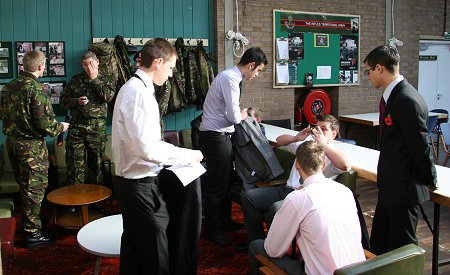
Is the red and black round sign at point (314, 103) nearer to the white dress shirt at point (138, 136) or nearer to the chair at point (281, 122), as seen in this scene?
the chair at point (281, 122)

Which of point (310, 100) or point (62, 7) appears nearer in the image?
point (62, 7)

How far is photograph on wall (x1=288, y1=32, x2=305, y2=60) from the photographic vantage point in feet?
23.2

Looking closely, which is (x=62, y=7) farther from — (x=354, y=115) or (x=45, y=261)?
(x=354, y=115)

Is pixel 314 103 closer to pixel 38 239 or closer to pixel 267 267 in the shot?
pixel 38 239

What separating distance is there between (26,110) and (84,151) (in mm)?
1076

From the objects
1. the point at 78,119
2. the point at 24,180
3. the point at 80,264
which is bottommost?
the point at 80,264

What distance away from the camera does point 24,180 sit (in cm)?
418

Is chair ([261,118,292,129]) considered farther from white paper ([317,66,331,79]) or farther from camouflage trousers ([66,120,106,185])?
camouflage trousers ([66,120,106,185])

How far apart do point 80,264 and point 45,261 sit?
0.32 metres

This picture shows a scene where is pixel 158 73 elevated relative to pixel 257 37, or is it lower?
lower

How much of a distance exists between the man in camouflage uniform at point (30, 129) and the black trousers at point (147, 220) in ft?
6.27

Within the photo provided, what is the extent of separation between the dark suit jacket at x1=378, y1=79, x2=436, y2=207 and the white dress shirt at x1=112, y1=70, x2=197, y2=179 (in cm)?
126

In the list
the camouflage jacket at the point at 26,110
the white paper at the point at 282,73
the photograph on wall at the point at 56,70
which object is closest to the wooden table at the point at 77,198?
the camouflage jacket at the point at 26,110

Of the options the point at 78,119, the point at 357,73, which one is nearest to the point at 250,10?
the point at 357,73
